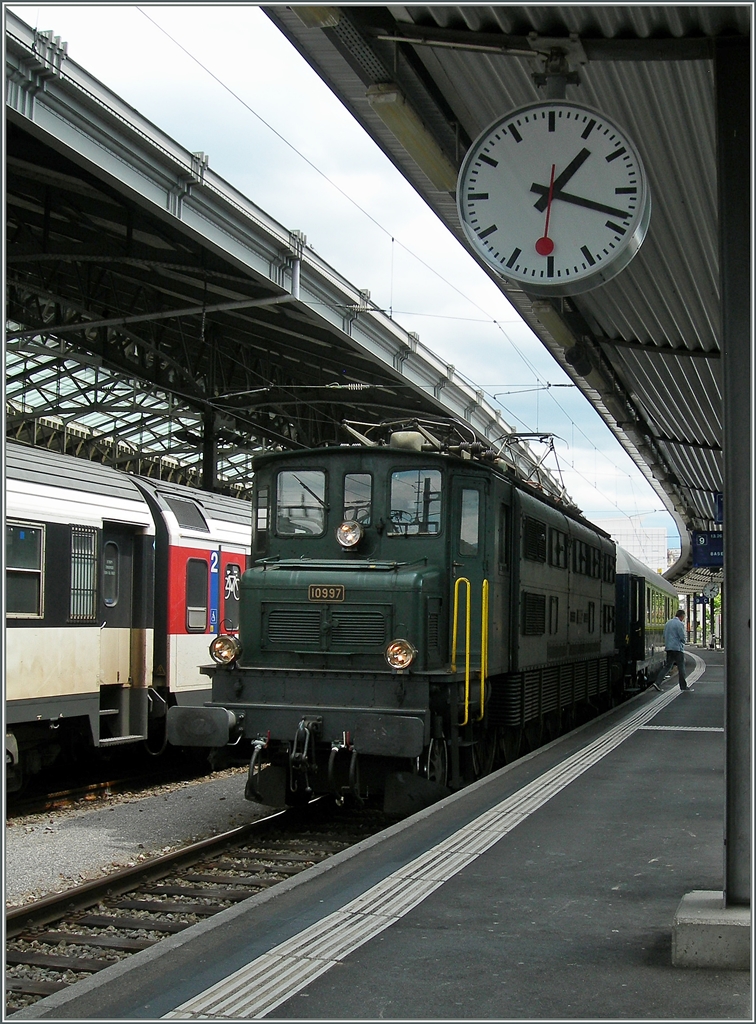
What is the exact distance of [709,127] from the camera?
23.7 ft

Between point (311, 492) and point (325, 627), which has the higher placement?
point (311, 492)

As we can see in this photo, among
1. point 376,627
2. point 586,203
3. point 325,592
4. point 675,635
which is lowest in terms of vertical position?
point 675,635

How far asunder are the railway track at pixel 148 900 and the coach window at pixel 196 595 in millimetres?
4344

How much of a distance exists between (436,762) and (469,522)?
7.60 feet

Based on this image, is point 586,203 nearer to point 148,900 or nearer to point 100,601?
point 148,900

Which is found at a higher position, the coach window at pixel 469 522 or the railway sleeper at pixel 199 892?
the coach window at pixel 469 522

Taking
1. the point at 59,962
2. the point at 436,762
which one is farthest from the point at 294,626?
the point at 59,962

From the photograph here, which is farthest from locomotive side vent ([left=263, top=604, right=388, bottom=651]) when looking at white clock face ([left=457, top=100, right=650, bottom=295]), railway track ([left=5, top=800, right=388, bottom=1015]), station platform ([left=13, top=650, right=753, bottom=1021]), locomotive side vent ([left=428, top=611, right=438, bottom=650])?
white clock face ([left=457, top=100, right=650, bottom=295])

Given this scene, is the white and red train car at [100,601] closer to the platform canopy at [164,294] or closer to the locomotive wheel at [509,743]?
the platform canopy at [164,294]

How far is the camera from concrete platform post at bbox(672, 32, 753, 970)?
4.72 m

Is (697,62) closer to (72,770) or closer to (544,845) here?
(544,845)

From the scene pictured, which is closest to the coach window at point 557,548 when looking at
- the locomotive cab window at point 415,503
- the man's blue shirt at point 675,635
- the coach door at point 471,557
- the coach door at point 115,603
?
the coach door at point 471,557

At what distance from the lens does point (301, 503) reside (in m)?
10.3

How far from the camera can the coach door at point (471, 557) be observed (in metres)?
9.91
